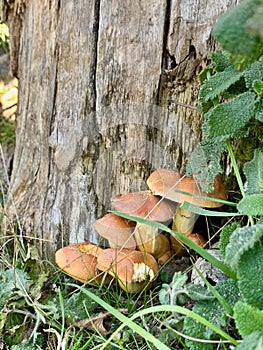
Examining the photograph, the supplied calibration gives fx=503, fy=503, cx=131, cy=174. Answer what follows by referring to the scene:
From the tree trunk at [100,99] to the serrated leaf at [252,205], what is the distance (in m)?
0.71

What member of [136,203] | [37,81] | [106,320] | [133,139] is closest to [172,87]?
[133,139]

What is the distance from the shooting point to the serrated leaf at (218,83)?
1.96 meters

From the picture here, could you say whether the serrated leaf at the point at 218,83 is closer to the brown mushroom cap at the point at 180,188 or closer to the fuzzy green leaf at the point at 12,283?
the brown mushroom cap at the point at 180,188

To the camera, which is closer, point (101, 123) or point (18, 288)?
point (18, 288)

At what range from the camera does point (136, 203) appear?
229cm

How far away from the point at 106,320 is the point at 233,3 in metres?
1.50

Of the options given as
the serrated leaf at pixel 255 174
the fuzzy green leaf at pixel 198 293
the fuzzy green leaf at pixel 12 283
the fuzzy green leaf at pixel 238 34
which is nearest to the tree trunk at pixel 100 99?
the fuzzy green leaf at pixel 12 283

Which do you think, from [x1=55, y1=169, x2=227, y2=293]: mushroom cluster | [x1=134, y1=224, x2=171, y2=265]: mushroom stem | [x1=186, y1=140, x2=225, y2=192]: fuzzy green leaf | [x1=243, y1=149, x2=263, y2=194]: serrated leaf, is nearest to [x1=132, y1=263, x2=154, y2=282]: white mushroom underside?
[x1=55, y1=169, x2=227, y2=293]: mushroom cluster

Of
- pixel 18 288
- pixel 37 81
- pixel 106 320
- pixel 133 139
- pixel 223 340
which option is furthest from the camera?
pixel 37 81

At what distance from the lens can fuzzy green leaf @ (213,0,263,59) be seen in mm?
1323

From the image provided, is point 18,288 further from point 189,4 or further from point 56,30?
point 189,4

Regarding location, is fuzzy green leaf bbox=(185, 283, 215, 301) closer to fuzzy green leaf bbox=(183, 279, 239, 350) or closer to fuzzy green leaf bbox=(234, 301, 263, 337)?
fuzzy green leaf bbox=(183, 279, 239, 350)

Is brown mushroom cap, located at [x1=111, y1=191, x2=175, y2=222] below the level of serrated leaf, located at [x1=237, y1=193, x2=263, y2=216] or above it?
below

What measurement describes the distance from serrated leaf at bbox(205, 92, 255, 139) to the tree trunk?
0.45 m
